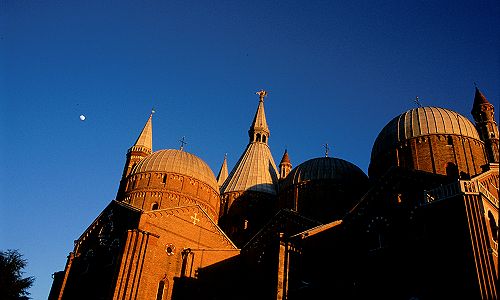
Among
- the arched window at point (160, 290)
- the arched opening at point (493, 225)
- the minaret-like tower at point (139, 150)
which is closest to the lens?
the arched opening at point (493, 225)

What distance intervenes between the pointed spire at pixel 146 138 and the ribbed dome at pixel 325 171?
55.1ft

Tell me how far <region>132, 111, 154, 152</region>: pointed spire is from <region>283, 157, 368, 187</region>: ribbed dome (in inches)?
661

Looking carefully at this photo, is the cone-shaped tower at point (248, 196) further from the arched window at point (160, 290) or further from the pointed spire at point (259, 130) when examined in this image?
the arched window at point (160, 290)

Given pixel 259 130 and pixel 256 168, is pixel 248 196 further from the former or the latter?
pixel 259 130

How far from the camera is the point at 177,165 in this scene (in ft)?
125

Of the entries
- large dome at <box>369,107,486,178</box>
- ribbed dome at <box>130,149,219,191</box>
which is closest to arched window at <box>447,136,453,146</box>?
large dome at <box>369,107,486,178</box>

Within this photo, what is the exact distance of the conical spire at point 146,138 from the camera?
150 feet

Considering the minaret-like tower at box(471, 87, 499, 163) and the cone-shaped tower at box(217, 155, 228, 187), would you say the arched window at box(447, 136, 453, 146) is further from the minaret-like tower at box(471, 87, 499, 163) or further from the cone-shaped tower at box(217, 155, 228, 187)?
the cone-shaped tower at box(217, 155, 228, 187)

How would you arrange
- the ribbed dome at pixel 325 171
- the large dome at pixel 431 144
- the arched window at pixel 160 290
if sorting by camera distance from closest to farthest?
the arched window at pixel 160 290, the large dome at pixel 431 144, the ribbed dome at pixel 325 171

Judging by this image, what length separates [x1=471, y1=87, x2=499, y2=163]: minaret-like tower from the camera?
29845 mm

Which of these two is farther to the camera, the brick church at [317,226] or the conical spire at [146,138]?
the conical spire at [146,138]

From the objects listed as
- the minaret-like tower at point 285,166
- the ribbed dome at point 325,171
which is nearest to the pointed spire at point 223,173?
the minaret-like tower at point 285,166

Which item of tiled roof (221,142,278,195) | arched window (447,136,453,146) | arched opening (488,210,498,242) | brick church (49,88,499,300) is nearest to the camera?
arched opening (488,210,498,242)

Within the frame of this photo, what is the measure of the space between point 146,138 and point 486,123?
31768 millimetres
